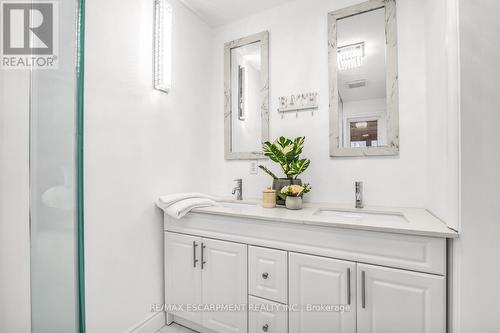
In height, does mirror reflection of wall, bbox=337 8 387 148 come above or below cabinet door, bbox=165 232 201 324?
above

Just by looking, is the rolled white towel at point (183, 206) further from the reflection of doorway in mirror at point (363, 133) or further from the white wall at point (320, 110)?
the reflection of doorway in mirror at point (363, 133)

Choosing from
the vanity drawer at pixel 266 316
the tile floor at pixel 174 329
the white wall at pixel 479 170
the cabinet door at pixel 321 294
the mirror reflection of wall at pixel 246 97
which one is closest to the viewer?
the white wall at pixel 479 170

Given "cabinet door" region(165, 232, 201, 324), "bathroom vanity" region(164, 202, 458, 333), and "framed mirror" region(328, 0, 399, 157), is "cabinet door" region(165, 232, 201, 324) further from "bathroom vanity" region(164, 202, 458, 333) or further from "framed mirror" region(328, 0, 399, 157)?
"framed mirror" region(328, 0, 399, 157)

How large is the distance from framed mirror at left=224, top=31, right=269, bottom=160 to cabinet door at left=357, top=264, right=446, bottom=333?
50.8 inches

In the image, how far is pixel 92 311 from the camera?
4.39 feet

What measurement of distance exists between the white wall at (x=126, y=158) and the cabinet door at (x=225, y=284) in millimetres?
432

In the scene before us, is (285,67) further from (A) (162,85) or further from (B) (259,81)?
(A) (162,85)

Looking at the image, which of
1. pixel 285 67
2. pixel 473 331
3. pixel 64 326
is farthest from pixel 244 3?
pixel 473 331

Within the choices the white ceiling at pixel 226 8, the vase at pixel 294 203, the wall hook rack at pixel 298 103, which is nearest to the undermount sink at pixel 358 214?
the vase at pixel 294 203

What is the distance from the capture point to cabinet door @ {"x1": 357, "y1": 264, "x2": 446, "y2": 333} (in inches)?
40.8

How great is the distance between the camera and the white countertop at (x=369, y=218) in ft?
3.48

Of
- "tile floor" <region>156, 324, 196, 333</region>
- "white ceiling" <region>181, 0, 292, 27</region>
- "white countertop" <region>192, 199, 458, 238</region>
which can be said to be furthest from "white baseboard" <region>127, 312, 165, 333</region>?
"white ceiling" <region>181, 0, 292, 27</region>

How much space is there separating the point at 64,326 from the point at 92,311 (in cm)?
59

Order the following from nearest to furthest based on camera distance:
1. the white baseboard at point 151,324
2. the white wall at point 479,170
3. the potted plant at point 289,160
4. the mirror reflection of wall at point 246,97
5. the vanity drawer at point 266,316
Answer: the white wall at point 479,170
the vanity drawer at point 266,316
the white baseboard at point 151,324
the potted plant at point 289,160
the mirror reflection of wall at point 246,97
